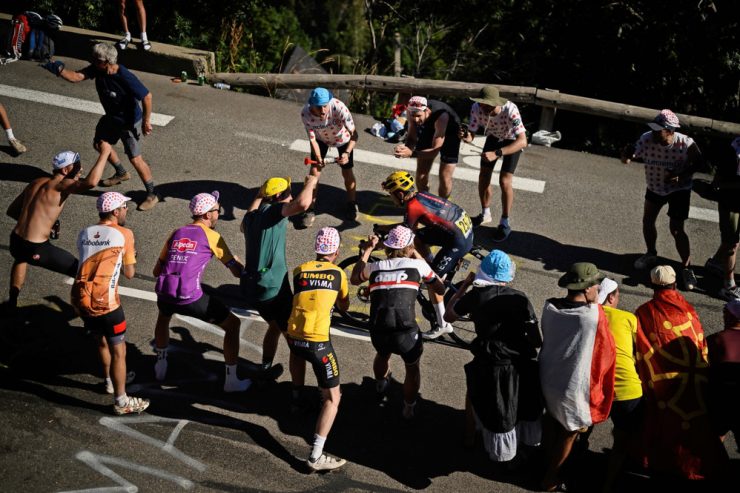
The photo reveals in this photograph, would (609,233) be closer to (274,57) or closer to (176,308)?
(176,308)

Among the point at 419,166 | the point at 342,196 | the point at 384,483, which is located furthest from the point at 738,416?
the point at 342,196

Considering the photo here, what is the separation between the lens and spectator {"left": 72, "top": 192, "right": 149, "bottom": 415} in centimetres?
615

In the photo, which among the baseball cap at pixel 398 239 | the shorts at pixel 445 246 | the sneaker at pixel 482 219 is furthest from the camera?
the sneaker at pixel 482 219

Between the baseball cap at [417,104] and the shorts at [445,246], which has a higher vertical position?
the baseball cap at [417,104]

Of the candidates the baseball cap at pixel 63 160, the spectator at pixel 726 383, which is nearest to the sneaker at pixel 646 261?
the spectator at pixel 726 383

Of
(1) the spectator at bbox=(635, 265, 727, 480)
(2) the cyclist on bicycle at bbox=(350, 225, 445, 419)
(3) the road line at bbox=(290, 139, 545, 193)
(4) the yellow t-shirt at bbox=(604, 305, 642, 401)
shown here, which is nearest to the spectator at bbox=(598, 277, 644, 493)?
(4) the yellow t-shirt at bbox=(604, 305, 642, 401)

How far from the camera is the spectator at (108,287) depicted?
6148 millimetres

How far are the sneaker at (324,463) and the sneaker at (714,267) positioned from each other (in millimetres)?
5342

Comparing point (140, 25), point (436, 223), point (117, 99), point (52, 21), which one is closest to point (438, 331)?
point (436, 223)

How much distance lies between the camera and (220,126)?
11.0 meters

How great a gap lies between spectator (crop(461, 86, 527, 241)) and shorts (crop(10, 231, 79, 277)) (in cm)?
468

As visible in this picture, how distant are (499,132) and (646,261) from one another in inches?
95.0

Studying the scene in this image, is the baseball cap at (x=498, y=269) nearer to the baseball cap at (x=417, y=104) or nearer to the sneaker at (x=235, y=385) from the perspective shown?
the sneaker at (x=235, y=385)

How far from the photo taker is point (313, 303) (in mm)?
6035
